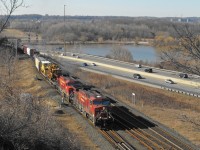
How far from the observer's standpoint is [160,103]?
39.9 m

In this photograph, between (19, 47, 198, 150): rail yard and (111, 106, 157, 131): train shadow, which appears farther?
(111, 106, 157, 131): train shadow

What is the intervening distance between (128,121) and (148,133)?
3.54m

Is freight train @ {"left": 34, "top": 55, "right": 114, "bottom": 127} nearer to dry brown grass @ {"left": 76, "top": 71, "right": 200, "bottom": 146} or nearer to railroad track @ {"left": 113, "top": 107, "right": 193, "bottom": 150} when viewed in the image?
railroad track @ {"left": 113, "top": 107, "right": 193, "bottom": 150}

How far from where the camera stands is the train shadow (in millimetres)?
25578

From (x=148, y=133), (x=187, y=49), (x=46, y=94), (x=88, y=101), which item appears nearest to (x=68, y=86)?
(x=46, y=94)

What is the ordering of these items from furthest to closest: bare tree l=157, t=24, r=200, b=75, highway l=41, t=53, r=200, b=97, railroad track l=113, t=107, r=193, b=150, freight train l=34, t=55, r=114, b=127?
highway l=41, t=53, r=200, b=97 → freight train l=34, t=55, r=114, b=127 → railroad track l=113, t=107, r=193, b=150 → bare tree l=157, t=24, r=200, b=75

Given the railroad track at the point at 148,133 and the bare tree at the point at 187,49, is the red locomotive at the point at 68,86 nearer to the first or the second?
the railroad track at the point at 148,133

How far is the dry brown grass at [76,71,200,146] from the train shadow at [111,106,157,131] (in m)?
1.44

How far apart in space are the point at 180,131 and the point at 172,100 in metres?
18.7

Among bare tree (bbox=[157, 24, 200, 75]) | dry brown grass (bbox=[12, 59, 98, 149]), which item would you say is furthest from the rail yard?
bare tree (bbox=[157, 24, 200, 75])

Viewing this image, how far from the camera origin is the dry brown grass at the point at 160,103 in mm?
26220

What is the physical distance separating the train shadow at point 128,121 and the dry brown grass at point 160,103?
4.72ft

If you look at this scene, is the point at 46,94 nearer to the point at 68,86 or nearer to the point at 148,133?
the point at 68,86

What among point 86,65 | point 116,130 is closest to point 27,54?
point 86,65
